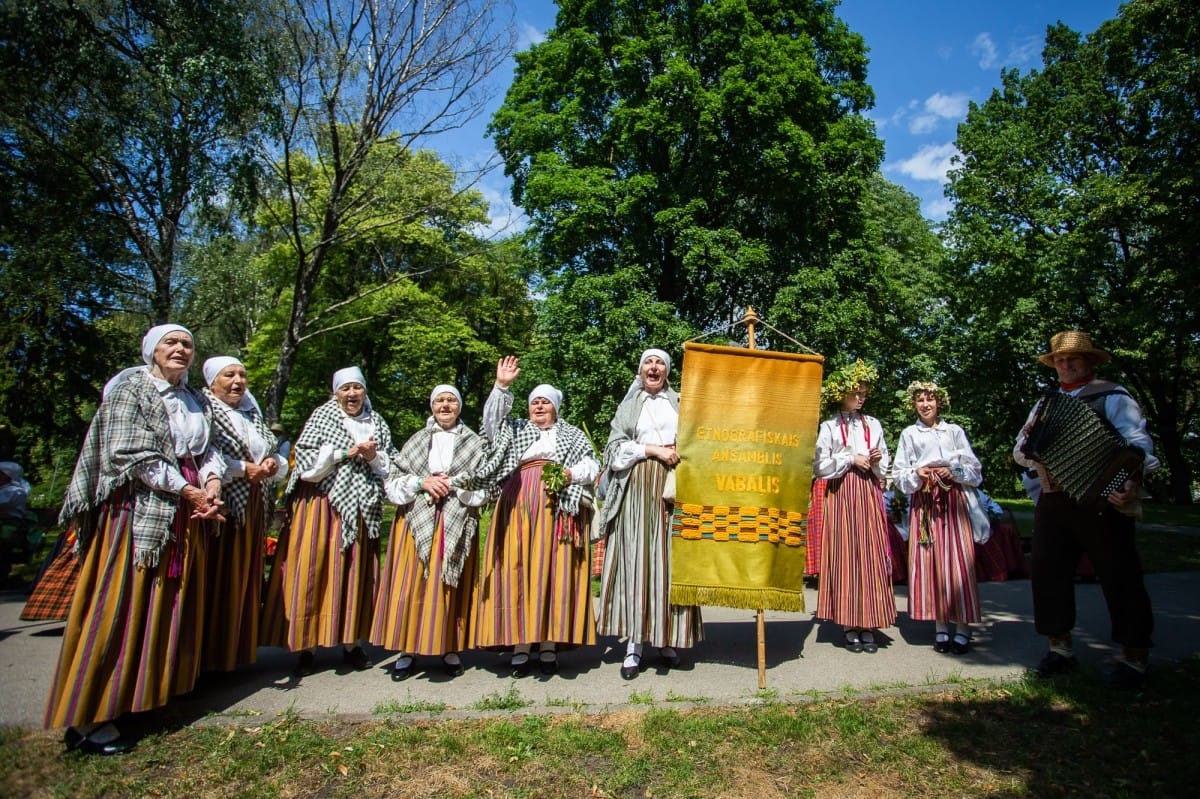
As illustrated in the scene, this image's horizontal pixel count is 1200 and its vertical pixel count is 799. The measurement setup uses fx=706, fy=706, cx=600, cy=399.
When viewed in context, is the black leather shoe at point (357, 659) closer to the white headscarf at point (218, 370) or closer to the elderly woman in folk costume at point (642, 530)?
the elderly woman in folk costume at point (642, 530)

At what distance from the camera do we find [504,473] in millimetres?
4848

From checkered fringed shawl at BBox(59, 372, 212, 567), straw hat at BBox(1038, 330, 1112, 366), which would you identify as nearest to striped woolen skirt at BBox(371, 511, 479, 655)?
checkered fringed shawl at BBox(59, 372, 212, 567)

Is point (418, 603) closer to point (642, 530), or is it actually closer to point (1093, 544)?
point (642, 530)

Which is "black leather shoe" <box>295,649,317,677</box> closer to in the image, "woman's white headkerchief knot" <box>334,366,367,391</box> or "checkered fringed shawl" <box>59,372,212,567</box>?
"checkered fringed shawl" <box>59,372,212,567</box>

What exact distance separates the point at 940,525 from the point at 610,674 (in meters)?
2.71

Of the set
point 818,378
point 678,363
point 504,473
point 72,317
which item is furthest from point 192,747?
point 678,363

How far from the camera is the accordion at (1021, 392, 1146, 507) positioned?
4.19 metres

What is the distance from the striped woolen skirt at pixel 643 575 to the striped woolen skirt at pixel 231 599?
2.25 meters

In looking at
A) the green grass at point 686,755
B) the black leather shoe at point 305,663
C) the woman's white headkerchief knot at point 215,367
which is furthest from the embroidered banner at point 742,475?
the woman's white headkerchief knot at point 215,367

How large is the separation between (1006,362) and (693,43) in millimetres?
13571

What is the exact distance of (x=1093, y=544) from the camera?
14.4 ft

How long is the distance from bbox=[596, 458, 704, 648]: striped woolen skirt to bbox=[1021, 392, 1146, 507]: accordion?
8.03 ft

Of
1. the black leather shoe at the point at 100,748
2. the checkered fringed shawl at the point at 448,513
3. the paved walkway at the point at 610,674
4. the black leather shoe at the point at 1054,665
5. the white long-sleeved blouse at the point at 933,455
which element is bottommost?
the black leather shoe at the point at 100,748

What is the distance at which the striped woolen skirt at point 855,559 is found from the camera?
5176 mm
